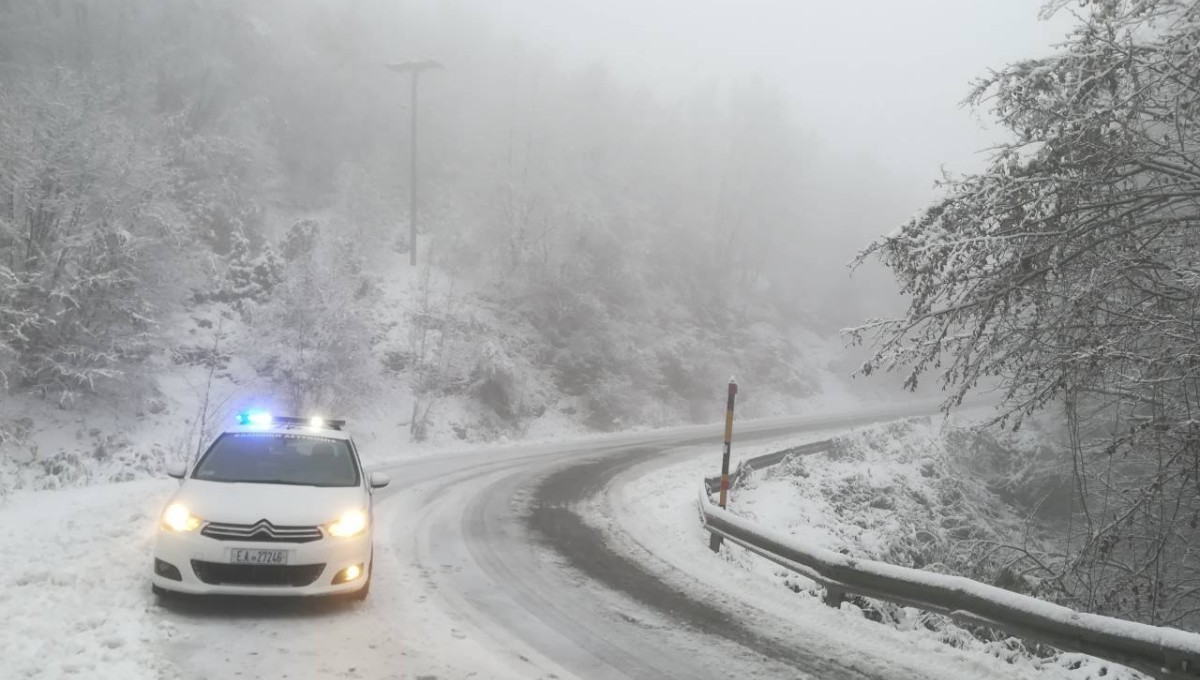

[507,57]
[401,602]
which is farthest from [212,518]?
[507,57]

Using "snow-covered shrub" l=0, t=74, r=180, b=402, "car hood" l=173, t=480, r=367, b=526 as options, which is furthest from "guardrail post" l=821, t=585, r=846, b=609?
"snow-covered shrub" l=0, t=74, r=180, b=402

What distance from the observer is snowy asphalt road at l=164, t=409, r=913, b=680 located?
4.82 m

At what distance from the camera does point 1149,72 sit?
5.50 metres

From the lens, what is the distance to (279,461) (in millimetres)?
7062

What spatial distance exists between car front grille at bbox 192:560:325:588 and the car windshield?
1165 mm

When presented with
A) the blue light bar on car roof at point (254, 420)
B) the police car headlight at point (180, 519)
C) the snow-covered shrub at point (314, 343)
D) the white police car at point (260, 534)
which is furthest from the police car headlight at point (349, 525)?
the snow-covered shrub at point (314, 343)

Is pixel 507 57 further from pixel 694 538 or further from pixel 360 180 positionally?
pixel 694 538

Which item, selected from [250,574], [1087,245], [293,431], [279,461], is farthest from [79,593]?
[1087,245]

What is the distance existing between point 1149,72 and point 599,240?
110 ft

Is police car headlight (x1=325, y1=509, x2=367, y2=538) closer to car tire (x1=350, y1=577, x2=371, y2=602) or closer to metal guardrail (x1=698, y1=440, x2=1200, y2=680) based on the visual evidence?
car tire (x1=350, y1=577, x2=371, y2=602)

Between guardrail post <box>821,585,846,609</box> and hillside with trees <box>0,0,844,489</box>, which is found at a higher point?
hillside with trees <box>0,0,844,489</box>

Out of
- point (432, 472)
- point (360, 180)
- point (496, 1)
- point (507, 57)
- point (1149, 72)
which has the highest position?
point (496, 1)

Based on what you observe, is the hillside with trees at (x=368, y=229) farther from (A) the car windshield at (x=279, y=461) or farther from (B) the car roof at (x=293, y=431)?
(A) the car windshield at (x=279, y=461)

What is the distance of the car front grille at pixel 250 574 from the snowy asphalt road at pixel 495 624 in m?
0.27
